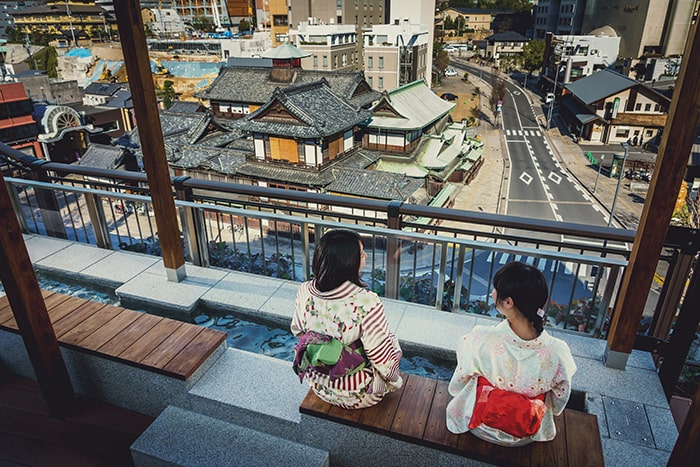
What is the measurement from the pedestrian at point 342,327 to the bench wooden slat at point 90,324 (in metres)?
1.78

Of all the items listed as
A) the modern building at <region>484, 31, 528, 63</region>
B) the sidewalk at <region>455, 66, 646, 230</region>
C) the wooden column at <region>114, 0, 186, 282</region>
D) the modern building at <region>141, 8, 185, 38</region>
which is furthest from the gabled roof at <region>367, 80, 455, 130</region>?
the modern building at <region>141, 8, 185, 38</region>

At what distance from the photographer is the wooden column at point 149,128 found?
10.7ft

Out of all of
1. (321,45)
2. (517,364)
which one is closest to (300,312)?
(517,364)

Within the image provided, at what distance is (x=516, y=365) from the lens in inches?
75.0

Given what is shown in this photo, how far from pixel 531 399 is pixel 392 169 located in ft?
74.3

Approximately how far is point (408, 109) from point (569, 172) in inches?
529

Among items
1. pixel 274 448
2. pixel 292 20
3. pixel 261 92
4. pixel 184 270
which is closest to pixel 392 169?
pixel 261 92

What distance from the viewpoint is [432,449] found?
7.34ft

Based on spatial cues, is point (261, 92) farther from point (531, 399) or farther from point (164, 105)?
point (531, 399)

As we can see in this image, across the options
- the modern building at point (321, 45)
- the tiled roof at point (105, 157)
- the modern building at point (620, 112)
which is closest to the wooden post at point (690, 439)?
the tiled roof at point (105, 157)

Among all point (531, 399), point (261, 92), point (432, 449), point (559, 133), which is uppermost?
point (531, 399)

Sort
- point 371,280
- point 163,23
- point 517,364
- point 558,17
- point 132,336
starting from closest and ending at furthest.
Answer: point 517,364, point 132,336, point 371,280, point 558,17, point 163,23

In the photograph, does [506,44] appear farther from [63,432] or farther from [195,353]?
[63,432]

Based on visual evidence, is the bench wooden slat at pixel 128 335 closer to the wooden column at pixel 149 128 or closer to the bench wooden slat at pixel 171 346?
the bench wooden slat at pixel 171 346
